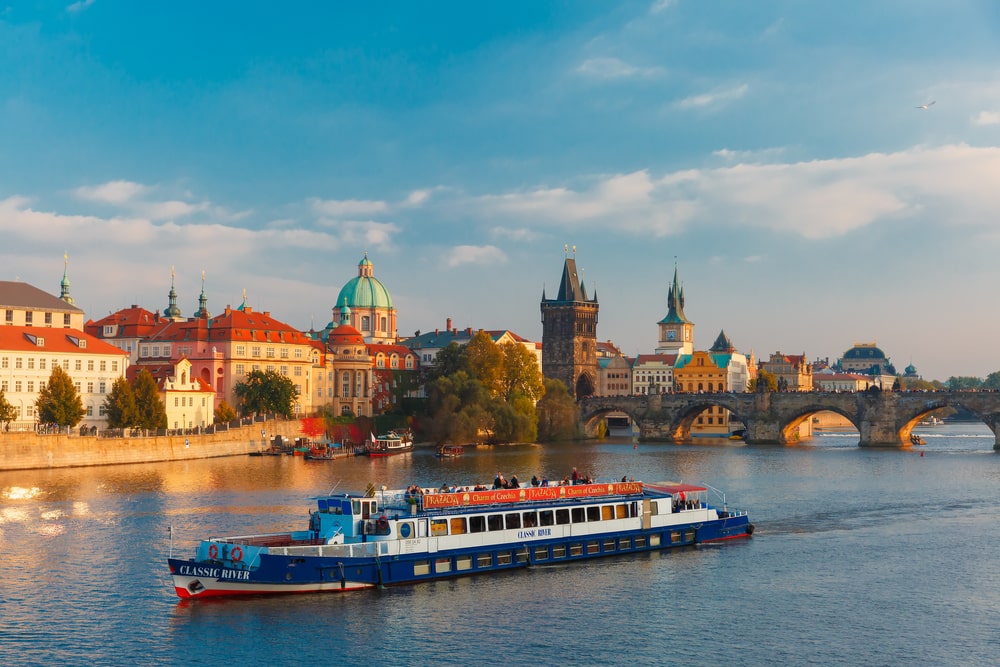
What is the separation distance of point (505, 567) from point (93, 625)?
1965 cm

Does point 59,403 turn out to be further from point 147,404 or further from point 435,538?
point 435,538

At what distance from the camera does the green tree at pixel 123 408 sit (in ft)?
388

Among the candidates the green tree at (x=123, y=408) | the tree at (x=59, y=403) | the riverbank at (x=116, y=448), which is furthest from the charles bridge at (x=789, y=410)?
the tree at (x=59, y=403)

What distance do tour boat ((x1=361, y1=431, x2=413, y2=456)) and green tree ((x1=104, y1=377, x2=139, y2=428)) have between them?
94.2 feet

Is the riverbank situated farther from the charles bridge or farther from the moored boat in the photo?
the charles bridge

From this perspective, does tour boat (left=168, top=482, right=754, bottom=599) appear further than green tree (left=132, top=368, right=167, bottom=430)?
No

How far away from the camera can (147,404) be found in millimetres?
120750

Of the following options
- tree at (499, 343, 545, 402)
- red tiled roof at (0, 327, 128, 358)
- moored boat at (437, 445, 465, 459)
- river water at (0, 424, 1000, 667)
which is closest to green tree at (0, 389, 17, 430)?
red tiled roof at (0, 327, 128, 358)

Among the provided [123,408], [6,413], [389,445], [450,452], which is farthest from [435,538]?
[389,445]

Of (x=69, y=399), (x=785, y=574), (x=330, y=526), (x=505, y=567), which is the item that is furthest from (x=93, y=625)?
(x=69, y=399)

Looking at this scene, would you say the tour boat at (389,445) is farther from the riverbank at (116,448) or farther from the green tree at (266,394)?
the riverbank at (116,448)

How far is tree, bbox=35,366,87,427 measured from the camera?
11094 centimetres

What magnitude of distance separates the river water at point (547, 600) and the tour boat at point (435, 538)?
111cm

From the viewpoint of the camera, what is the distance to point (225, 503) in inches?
3167
